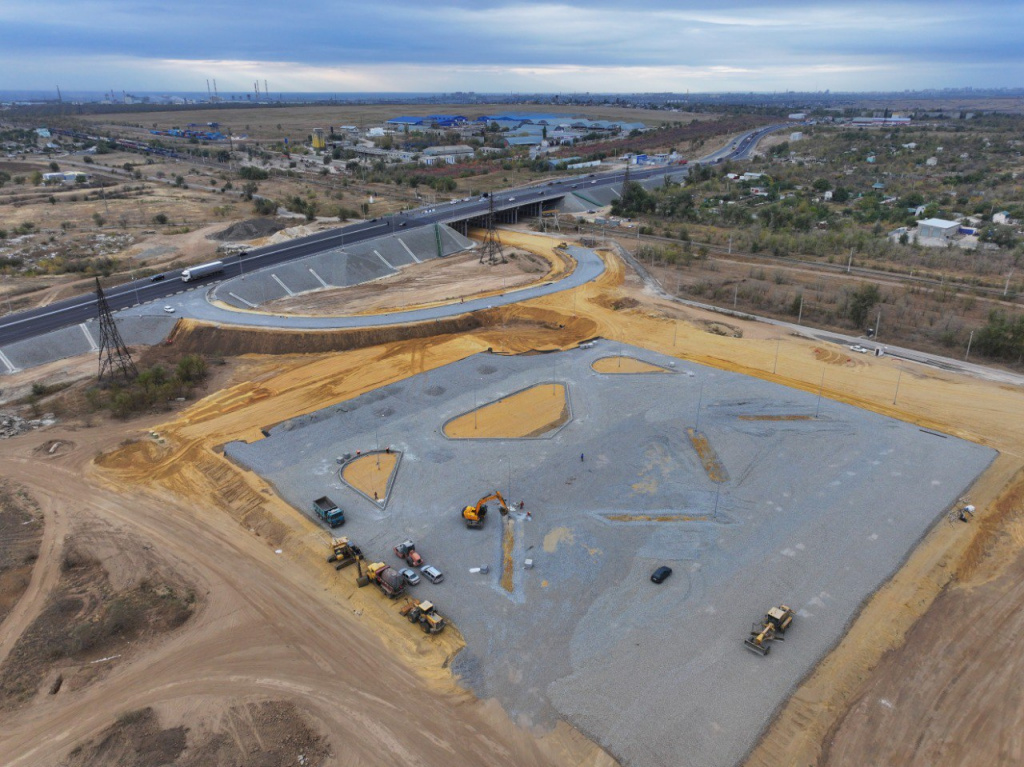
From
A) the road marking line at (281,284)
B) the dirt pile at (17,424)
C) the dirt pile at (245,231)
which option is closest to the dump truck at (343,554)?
the dirt pile at (17,424)

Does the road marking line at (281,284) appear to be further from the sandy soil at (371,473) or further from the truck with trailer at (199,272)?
the sandy soil at (371,473)

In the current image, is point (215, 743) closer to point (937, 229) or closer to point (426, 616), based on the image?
point (426, 616)

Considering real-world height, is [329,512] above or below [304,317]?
below

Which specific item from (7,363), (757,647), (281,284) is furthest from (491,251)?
(757,647)

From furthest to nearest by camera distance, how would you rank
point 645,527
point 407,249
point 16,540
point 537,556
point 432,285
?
point 407,249
point 432,285
point 16,540
point 645,527
point 537,556

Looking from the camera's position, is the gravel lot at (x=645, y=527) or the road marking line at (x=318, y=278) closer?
the gravel lot at (x=645, y=527)

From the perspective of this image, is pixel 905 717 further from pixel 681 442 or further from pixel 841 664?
pixel 681 442
